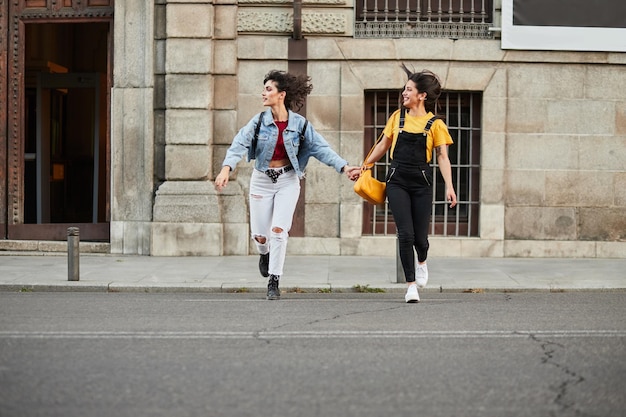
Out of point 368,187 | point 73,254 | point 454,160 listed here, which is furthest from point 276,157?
point 454,160

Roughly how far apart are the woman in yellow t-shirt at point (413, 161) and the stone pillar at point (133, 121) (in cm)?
622

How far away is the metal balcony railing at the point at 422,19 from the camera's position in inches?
583

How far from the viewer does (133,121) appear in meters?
14.7

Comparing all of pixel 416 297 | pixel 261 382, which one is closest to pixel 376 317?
pixel 416 297

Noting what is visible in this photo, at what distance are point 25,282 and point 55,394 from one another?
20.0 ft

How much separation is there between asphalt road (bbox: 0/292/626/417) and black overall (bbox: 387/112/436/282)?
53 cm

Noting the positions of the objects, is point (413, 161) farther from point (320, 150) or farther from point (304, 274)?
point (304, 274)

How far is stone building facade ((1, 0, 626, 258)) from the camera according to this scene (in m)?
14.6

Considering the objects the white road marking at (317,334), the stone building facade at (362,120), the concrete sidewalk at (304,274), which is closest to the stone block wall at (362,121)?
the stone building facade at (362,120)

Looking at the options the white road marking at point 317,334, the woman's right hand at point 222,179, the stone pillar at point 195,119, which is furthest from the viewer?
the stone pillar at point 195,119

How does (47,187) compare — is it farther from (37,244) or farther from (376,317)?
(376,317)

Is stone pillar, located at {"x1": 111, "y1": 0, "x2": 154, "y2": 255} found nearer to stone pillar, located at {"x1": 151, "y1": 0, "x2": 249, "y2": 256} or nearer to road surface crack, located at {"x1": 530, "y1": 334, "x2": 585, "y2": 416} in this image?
stone pillar, located at {"x1": 151, "y1": 0, "x2": 249, "y2": 256}

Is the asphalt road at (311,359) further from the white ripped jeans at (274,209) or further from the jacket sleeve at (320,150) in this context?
the jacket sleeve at (320,150)

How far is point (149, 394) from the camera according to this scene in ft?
16.3
